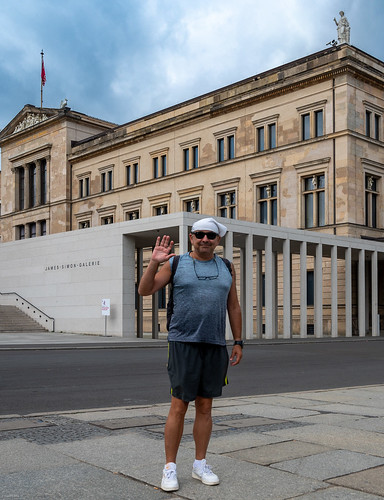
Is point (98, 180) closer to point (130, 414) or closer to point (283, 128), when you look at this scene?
point (283, 128)

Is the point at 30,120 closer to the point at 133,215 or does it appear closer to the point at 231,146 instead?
the point at 133,215

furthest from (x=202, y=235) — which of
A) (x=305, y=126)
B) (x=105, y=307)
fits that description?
(x=305, y=126)

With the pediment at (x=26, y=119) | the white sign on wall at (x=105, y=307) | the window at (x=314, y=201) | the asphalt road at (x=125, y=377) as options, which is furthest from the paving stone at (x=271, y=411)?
the pediment at (x=26, y=119)

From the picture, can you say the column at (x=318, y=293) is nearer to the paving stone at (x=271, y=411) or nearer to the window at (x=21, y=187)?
the paving stone at (x=271, y=411)

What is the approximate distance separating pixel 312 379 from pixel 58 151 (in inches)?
2051

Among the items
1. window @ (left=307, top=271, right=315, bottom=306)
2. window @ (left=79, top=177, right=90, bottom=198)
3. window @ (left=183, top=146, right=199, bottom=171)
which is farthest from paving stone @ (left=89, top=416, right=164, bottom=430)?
window @ (left=79, top=177, right=90, bottom=198)

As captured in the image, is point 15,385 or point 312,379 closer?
point 15,385

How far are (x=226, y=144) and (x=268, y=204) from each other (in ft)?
20.3

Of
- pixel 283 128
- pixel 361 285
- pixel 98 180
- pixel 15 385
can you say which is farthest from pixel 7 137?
pixel 15 385

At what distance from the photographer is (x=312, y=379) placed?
14.1 metres

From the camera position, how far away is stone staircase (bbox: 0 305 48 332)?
40625mm

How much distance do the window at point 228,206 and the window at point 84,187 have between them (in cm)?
1656

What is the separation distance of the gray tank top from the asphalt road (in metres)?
4.61

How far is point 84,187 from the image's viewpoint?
6078cm
